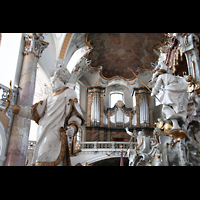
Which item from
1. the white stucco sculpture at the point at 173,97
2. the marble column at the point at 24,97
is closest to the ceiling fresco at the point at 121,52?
the marble column at the point at 24,97

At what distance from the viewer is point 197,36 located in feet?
22.6

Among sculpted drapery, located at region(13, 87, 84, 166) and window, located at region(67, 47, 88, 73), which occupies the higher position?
window, located at region(67, 47, 88, 73)

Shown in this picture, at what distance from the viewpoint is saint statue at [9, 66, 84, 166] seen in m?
2.46

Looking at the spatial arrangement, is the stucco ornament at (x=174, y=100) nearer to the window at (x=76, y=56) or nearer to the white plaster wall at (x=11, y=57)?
the white plaster wall at (x=11, y=57)

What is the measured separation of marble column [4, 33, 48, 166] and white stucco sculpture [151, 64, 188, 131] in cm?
356

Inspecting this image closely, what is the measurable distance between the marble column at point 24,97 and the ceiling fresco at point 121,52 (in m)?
6.85

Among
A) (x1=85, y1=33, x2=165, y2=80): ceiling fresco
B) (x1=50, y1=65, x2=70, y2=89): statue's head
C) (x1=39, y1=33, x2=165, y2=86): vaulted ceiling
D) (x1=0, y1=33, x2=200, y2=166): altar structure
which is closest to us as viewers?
(x1=50, y1=65, x2=70, y2=89): statue's head

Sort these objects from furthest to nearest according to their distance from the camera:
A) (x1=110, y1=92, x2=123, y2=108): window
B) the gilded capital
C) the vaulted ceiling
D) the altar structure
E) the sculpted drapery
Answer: (x1=110, y1=92, x2=123, y2=108): window
the vaulted ceiling
the gilded capital
the altar structure
the sculpted drapery

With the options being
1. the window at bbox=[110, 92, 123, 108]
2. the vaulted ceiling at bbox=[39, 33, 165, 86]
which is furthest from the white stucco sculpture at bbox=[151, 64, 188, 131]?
the window at bbox=[110, 92, 123, 108]

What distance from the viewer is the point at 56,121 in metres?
2.73

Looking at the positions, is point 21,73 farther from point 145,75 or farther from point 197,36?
point 145,75

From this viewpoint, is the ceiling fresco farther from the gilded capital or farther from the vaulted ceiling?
the gilded capital
